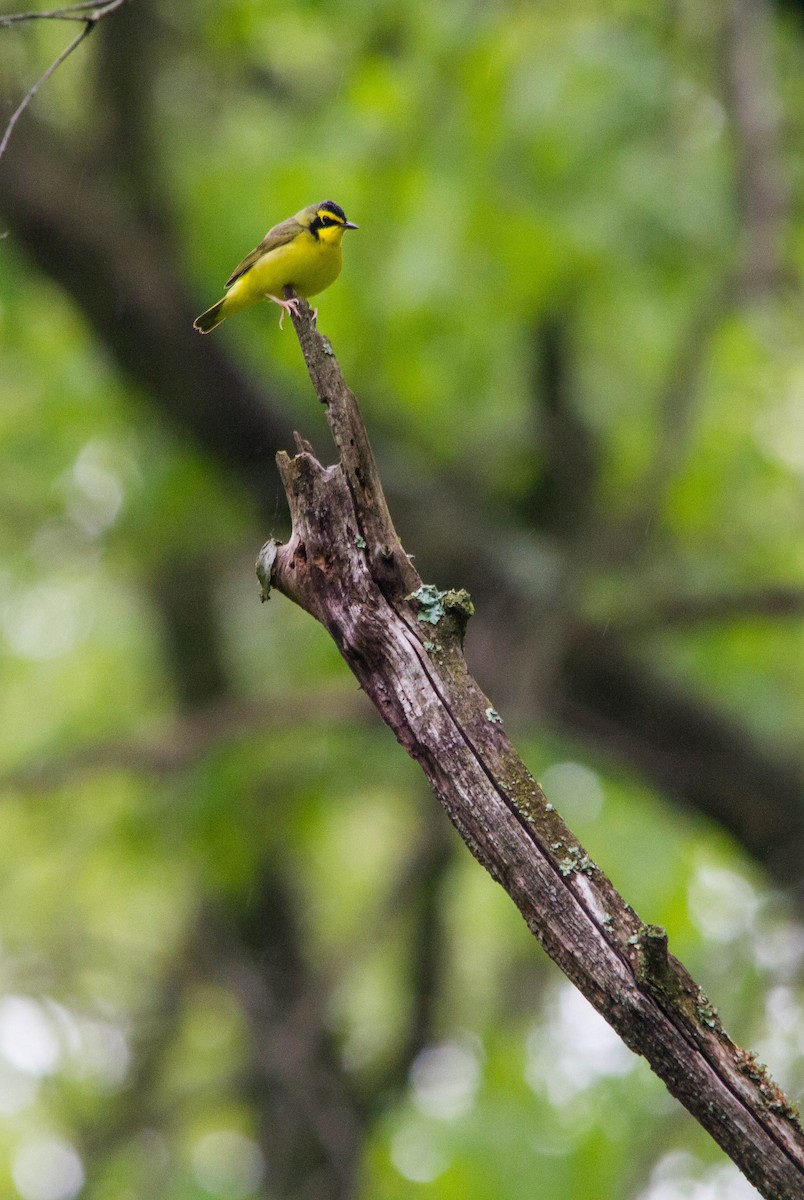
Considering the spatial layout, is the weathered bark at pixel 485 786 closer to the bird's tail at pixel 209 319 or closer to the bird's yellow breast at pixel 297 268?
the bird's yellow breast at pixel 297 268

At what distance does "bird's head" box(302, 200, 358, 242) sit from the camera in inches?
135

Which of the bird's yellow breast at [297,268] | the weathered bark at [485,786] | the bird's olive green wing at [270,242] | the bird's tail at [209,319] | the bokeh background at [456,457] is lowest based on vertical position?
the weathered bark at [485,786]

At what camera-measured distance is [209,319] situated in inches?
149

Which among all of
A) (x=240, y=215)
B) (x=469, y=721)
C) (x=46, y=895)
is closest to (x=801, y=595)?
(x=240, y=215)

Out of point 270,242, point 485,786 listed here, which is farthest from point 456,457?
point 485,786

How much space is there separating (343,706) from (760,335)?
339 cm

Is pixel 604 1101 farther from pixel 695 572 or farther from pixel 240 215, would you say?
pixel 240 215

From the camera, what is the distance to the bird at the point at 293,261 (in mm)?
3333

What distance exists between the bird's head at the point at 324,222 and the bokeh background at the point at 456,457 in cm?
323

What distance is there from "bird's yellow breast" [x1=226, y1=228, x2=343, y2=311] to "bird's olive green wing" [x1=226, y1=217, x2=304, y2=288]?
1 cm

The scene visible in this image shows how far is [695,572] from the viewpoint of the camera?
8.51m

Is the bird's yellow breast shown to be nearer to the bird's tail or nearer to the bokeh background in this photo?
the bird's tail

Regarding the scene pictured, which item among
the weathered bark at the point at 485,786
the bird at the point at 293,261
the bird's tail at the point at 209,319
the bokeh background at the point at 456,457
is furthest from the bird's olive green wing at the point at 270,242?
the bokeh background at the point at 456,457

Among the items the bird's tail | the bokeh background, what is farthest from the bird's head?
the bokeh background
